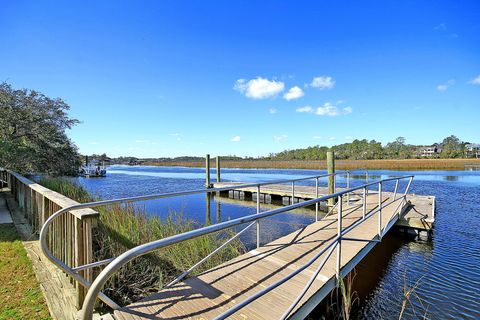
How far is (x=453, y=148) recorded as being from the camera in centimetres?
7719

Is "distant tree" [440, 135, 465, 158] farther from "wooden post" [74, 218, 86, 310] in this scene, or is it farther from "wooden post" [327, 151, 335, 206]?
"wooden post" [74, 218, 86, 310]

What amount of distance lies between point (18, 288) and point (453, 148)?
98.5 meters

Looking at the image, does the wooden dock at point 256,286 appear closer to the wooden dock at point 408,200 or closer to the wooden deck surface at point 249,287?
the wooden deck surface at point 249,287

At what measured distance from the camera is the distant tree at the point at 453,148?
2658 inches

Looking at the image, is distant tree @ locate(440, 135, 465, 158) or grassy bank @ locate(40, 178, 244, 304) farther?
distant tree @ locate(440, 135, 465, 158)

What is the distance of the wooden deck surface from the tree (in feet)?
28.9

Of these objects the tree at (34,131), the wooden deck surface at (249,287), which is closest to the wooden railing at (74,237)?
the wooden deck surface at (249,287)

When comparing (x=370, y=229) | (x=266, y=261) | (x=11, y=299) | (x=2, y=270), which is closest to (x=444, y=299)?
(x=370, y=229)

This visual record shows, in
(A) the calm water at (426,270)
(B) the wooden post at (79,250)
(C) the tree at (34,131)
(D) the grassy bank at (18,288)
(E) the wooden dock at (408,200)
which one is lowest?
(A) the calm water at (426,270)

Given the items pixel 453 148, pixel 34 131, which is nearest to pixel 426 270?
pixel 34 131

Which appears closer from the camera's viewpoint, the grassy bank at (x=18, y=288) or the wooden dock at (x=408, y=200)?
the grassy bank at (x=18, y=288)

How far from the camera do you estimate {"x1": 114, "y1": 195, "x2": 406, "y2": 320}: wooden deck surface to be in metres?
2.39

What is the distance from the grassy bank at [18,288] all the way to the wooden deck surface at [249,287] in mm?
1237

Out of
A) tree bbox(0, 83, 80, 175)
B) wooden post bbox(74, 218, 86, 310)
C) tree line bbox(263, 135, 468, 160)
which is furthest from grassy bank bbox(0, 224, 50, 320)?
tree line bbox(263, 135, 468, 160)
